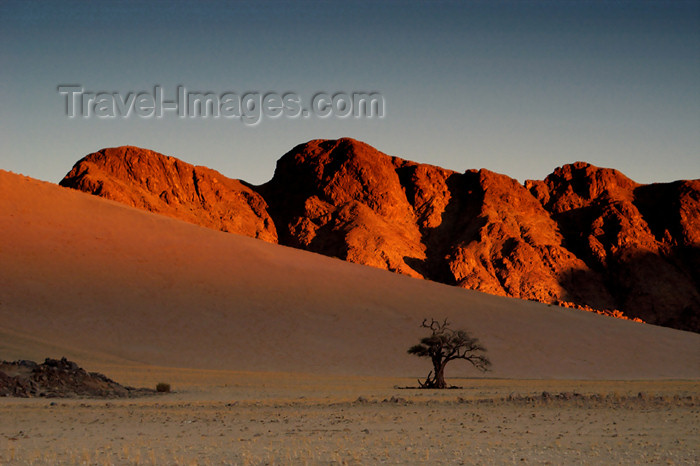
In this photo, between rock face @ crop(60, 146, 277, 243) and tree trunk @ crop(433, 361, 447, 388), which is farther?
rock face @ crop(60, 146, 277, 243)

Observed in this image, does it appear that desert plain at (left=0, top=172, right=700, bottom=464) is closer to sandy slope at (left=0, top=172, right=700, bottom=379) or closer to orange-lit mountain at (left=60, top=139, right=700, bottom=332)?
sandy slope at (left=0, top=172, right=700, bottom=379)

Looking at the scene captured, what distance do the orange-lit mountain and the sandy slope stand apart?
3587 centimetres

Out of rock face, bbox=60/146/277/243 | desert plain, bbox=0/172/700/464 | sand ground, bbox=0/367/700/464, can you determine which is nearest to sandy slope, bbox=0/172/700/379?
desert plain, bbox=0/172/700/464

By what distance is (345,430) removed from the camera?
1463cm

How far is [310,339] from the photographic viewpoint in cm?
4128

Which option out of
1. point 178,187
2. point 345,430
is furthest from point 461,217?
point 345,430

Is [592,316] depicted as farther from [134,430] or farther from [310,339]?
[134,430]

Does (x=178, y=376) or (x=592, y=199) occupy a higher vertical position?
(x=592, y=199)

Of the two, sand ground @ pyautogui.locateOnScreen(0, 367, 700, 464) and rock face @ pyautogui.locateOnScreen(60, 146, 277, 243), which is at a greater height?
rock face @ pyautogui.locateOnScreen(60, 146, 277, 243)

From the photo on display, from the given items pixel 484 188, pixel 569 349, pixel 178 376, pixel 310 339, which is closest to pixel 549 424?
pixel 178 376

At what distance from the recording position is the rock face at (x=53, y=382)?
2114 cm

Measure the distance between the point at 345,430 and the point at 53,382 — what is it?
1077 centimetres

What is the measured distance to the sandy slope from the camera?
37.6 m

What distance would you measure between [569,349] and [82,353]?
88.4ft
